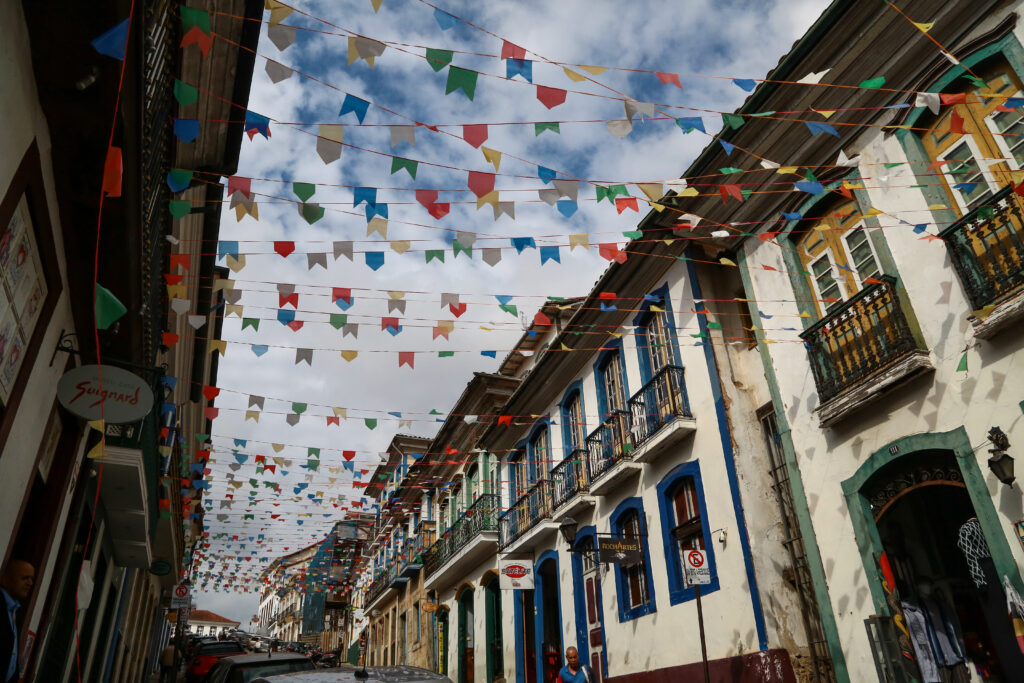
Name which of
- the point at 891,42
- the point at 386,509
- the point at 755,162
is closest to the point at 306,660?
the point at 755,162

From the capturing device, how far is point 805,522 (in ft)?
26.3

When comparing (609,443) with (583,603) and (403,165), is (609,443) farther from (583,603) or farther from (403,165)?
(403,165)

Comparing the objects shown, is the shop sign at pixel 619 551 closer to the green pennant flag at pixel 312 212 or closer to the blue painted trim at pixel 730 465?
the blue painted trim at pixel 730 465

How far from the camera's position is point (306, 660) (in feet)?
26.5

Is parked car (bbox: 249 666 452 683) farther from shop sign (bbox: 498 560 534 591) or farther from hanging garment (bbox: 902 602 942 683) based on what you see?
shop sign (bbox: 498 560 534 591)

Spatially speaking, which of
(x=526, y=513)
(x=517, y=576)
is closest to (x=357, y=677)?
(x=517, y=576)

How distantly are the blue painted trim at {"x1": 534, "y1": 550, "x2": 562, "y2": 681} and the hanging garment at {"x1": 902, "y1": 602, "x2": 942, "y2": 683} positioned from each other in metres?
7.86

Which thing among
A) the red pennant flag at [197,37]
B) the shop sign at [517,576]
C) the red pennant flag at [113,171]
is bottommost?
the shop sign at [517,576]

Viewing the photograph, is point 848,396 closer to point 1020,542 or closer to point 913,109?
point 1020,542

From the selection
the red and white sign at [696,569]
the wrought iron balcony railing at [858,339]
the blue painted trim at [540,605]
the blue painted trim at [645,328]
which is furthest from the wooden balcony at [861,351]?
the blue painted trim at [540,605]

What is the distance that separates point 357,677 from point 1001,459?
564 centimetres

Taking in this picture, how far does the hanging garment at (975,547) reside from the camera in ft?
20.8

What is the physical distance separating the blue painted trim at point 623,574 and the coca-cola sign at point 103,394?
8.08m

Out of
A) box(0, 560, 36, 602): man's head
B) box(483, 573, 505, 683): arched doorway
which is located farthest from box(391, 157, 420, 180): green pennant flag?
box(483, 573, 505, 683): arched doorway
